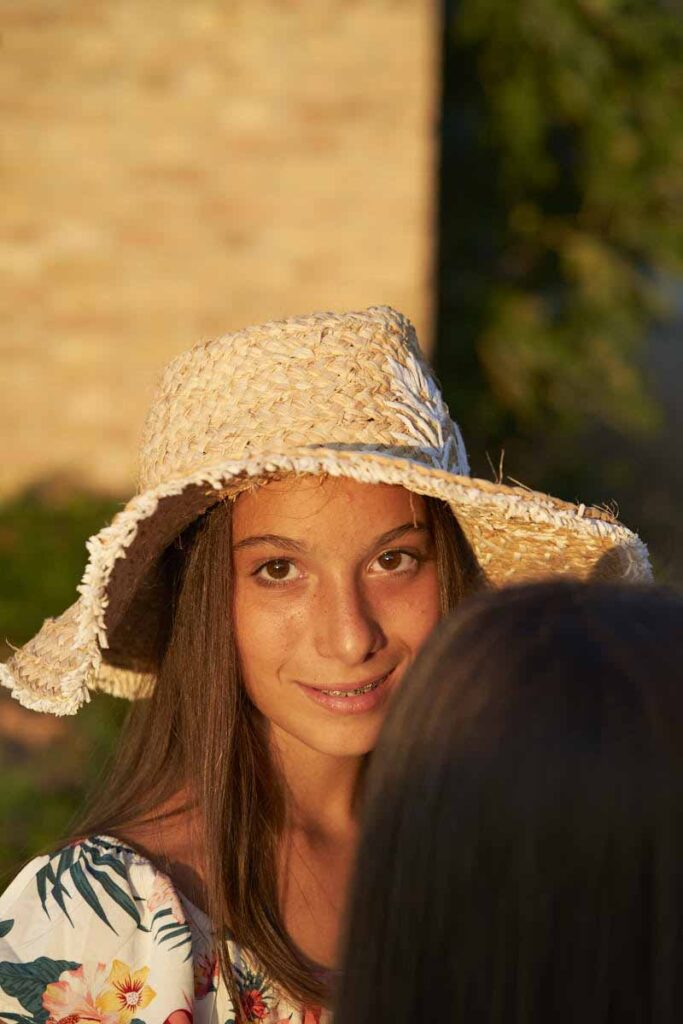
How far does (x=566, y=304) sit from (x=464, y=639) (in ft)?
24.3

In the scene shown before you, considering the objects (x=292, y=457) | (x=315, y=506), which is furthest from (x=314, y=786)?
(x=292, y=457)

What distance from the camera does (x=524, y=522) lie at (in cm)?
203

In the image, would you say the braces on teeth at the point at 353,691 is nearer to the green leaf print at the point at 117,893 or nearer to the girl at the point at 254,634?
the girl at the point at 254,634

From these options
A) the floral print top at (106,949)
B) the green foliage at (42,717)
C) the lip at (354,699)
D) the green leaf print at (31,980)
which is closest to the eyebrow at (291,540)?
the lip at (354,699)

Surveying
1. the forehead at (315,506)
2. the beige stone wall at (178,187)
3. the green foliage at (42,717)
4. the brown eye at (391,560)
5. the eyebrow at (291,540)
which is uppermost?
the beige stone wall at (178,187)

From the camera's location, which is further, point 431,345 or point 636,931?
point 431,345

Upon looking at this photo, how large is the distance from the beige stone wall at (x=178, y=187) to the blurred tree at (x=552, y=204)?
4.55 ft

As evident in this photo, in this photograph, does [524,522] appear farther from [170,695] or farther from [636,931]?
[636,931]

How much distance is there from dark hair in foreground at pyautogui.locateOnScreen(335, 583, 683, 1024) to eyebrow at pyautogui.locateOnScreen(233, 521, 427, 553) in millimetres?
962

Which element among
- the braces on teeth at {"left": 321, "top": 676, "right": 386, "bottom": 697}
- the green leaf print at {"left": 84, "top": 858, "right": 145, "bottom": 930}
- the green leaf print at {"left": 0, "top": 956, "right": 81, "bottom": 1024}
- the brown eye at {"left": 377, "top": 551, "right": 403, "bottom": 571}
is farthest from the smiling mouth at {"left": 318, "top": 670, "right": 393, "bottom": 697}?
the green leaf print at {"left": 0, "top": 956, "right": 81, "bottom": 1024}

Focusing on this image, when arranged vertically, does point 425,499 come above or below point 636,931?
above

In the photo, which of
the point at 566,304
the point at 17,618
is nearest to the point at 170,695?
the point at 17,618

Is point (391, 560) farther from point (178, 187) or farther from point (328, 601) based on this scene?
point (178, 187)

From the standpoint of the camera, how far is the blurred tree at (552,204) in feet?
25.4
